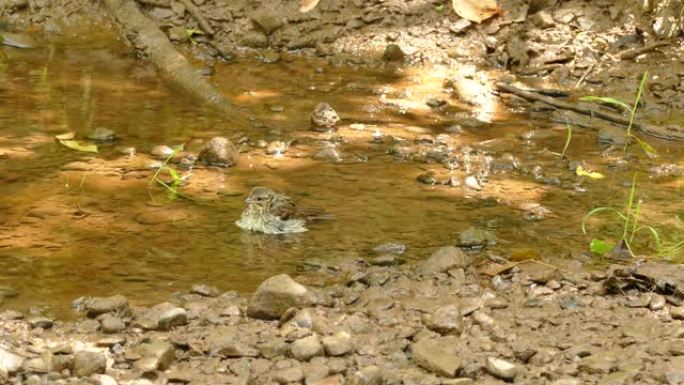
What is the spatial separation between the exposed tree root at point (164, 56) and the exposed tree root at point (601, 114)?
207 centimetres

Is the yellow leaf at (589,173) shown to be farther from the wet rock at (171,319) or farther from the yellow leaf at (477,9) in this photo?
the yellow leaf at (477,9)

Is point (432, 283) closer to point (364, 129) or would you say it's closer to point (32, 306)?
point (32, 306)

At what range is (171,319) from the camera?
3.78 metres

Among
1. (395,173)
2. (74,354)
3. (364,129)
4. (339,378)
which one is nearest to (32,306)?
(74,354)

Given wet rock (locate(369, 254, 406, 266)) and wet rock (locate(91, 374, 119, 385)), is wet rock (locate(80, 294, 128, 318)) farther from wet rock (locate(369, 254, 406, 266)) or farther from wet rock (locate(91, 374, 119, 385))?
wet rock (locate(369, 254, 406, 266))

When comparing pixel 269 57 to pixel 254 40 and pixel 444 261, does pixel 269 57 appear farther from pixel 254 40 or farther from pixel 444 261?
pixel 444 261

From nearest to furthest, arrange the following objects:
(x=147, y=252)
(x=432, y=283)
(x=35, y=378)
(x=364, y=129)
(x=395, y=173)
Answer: (x=35, y=378) < (x=432, y=283) < (x=147, y=252) < (x=395, y=173) < (x=364, y=129)

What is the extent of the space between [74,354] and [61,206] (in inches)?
72.8

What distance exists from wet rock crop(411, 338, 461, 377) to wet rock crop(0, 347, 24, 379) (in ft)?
4.21

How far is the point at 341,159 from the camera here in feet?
20.1

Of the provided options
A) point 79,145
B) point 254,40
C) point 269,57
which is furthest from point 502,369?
point 254,40

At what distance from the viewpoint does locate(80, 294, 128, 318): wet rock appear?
12.7 feet

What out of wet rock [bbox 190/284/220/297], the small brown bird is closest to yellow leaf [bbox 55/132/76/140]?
the small brown bird

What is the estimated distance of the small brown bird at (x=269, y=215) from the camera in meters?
4.91
